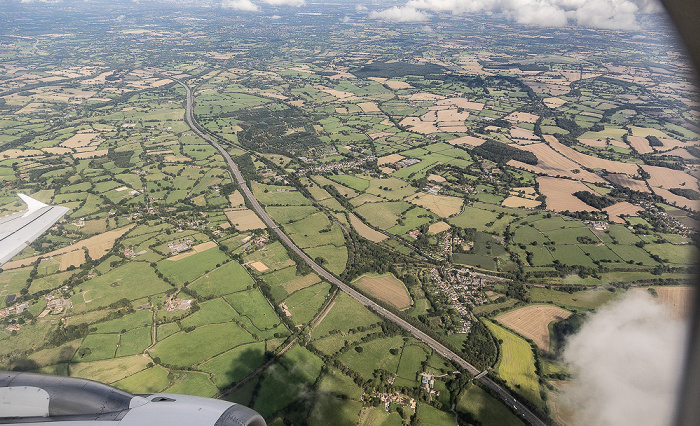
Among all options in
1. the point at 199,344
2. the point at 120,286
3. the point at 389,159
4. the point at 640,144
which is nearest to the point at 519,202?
the point at 389,159

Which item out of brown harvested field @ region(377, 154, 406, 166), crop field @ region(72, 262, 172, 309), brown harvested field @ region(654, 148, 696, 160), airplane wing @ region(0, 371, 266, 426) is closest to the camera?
airplane wing @ region(0, 371, 266, 426)

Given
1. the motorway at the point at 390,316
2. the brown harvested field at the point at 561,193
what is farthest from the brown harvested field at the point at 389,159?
the motorway at the point at 390,316

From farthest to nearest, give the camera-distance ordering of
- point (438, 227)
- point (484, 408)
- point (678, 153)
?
1. point (678, 153)
2. point (438, 227)
3. point (484, 408)

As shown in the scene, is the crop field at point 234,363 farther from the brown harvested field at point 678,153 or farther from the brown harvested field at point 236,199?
the brown harvested field at point 678,153

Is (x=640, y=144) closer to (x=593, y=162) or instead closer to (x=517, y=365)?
(x=593, y=162)

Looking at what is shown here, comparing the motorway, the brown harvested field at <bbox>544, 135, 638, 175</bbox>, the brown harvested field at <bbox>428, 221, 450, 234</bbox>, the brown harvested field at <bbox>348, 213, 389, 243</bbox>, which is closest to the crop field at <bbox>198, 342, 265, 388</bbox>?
the motorway

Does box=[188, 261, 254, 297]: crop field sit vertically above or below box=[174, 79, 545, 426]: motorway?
above

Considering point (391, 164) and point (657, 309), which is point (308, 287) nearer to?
point (657, 309)

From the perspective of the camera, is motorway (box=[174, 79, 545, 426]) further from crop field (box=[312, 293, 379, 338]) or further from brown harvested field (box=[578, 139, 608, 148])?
brown harvested field (box=[578, 139, 608, 148])
